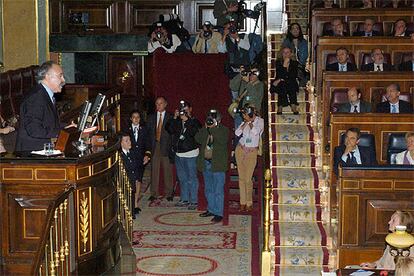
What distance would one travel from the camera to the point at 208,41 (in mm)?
14516

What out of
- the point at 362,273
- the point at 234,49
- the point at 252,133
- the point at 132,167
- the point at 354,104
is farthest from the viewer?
the point at 234,49

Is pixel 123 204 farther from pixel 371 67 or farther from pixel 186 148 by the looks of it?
pixel 371 67

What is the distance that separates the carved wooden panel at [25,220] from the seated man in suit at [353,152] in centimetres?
356

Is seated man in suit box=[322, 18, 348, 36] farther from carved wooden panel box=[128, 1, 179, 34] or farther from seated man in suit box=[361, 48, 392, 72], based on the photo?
carved wooden panel box=[128, 1, 179, 34]

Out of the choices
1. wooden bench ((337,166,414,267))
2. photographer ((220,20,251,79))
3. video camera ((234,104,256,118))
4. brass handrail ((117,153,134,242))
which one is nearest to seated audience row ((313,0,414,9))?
photographer ((220,20,251,79))

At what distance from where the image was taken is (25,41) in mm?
16297

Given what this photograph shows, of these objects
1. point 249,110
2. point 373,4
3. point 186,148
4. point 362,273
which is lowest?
point 362,273

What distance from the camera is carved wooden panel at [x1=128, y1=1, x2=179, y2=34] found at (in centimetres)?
1719

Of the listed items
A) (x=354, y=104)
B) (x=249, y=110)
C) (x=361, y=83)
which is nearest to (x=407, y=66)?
(x=361, y=83)

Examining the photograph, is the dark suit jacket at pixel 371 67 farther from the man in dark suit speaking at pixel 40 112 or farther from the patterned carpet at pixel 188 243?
the man in dark suit speaking at pixel 40 112

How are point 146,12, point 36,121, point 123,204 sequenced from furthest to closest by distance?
point 146,12
point 123,204
point 36,121

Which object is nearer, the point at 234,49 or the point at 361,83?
the point at 361,83

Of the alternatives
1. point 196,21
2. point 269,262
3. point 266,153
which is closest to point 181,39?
point 196,21

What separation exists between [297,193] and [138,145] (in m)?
2.85
